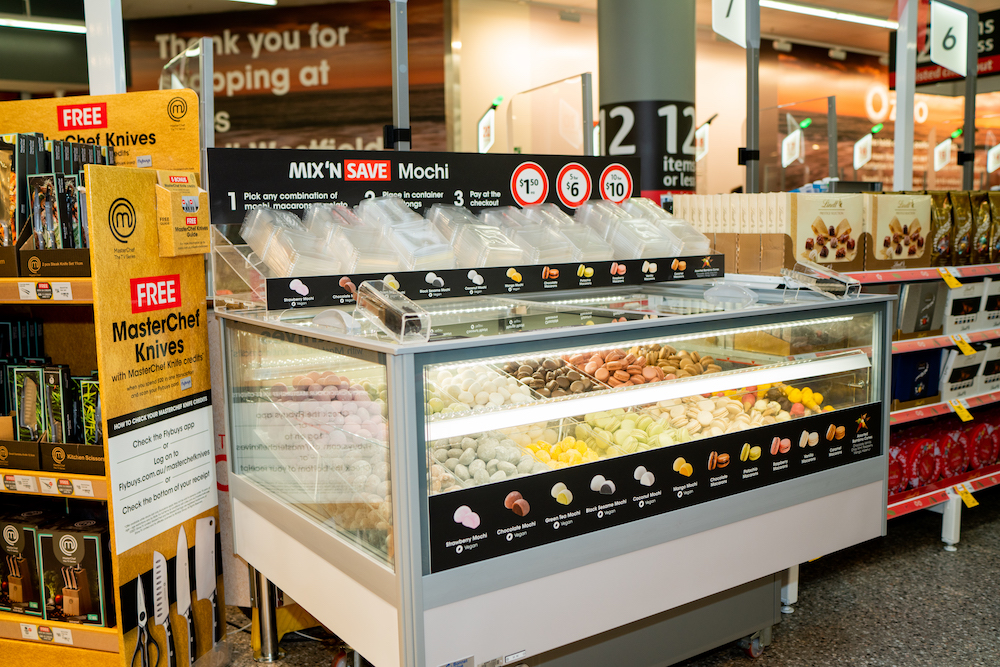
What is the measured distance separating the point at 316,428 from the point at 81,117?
4.78ft

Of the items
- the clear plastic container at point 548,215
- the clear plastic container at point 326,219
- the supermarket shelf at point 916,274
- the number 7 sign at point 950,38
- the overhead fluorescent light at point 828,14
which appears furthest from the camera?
the overhead fluorescent light at point 828,14

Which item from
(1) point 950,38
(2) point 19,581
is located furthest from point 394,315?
(1) point 950,38

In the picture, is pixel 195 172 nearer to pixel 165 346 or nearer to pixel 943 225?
pixel 165 346

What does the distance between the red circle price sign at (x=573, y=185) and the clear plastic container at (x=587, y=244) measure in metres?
0.28

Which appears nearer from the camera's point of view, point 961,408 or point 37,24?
point 961,408

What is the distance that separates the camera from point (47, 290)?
2.25 m

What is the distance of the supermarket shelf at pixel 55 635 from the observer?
233 cm

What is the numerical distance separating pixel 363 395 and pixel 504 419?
340mm

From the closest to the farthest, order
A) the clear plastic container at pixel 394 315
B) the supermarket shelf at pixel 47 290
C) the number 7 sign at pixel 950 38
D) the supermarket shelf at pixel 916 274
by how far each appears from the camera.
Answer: the clear plastic container at pixel 394 315
the supermarket shelf at pixel 47 290
the supermarket shelf at pixel 916 274
the number 7 sign at pixel 950 38

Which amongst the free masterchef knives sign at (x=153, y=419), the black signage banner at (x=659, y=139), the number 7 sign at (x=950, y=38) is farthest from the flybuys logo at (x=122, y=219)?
the number 7 sign at (x=950, y=38)

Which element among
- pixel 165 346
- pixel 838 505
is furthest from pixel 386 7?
pixel 838 505

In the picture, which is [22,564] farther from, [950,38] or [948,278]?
[950,38]

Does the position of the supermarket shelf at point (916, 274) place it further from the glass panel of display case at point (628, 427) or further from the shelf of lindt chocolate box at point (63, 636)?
the shelf of lindt chocolate box at point (63, 636)

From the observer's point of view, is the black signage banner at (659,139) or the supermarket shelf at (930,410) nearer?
the supermarket shelf at (930,410)
